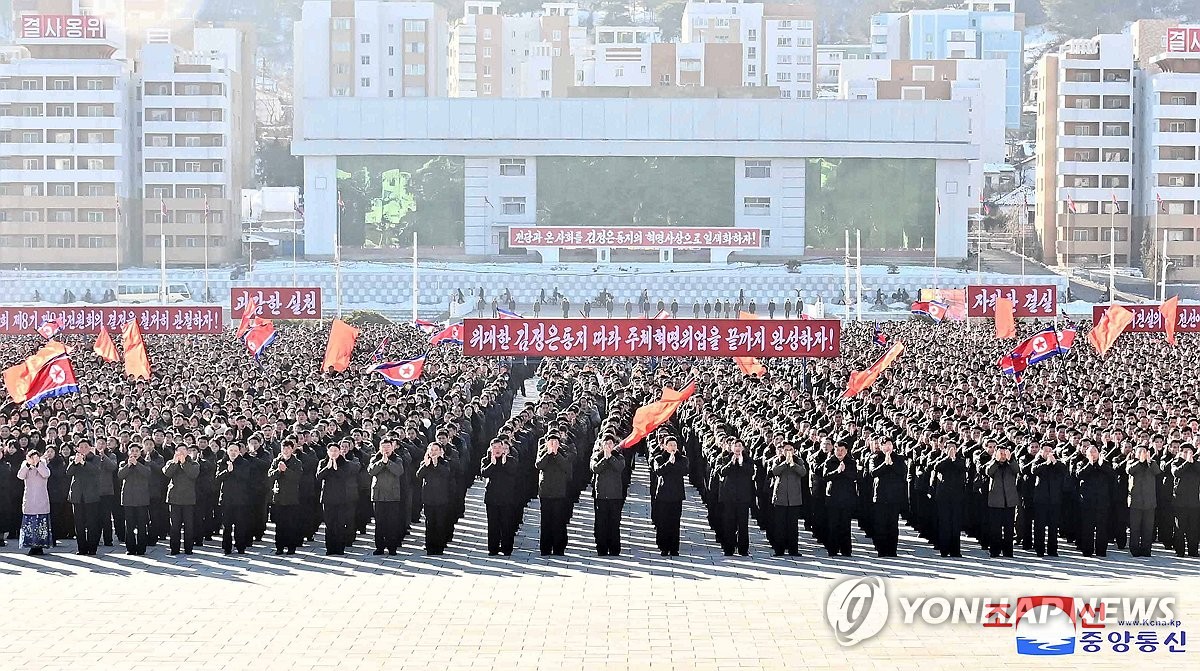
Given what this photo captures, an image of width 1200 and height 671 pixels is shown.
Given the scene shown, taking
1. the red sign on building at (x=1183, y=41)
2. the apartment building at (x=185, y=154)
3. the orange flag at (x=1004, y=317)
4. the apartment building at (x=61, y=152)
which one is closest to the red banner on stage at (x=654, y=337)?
the orange flag at (x=1004, y=317)

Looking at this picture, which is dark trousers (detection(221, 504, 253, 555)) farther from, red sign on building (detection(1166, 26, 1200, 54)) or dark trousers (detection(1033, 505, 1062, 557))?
red sign on building (detection(1166, 26, 1200, 54))

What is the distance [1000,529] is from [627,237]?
7304 cm

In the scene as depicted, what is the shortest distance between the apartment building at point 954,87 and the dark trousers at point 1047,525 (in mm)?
91365

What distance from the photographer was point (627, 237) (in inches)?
3516

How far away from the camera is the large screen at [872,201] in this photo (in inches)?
3745

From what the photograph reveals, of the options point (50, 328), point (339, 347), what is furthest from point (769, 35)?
point (339, 347)

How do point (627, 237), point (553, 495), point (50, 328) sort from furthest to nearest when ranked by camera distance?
point (627, 237) → point (50, 328) → point (553, 495)

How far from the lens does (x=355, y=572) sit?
15.8 meters

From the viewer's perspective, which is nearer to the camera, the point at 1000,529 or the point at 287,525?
the point at 1000,529

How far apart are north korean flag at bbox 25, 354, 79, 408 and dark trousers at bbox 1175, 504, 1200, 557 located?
1330 centimetres

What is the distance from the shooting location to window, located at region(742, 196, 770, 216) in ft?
314

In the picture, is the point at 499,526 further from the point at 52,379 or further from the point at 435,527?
the point at 52,379

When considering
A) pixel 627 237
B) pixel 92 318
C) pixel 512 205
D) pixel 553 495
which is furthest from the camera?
pixel 512 205

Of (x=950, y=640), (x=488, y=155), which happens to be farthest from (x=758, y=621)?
(x=488, y=155)
